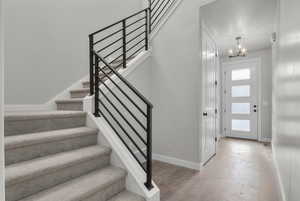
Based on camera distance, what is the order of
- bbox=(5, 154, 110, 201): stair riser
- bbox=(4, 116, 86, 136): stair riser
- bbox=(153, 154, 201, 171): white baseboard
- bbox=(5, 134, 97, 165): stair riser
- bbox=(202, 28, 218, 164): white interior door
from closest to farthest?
bbox=(5, 154, 110, 201): stair riser < bbox=(5, 134, 97, 165): stair riser < bbox=(4, 116, 86, 136): stair riser < bbox=(153, 154, 201, 171): white baseboard < bbox=(202, 28, 218, 164): white interior door

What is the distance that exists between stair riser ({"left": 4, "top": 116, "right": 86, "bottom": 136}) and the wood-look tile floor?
1.39 m

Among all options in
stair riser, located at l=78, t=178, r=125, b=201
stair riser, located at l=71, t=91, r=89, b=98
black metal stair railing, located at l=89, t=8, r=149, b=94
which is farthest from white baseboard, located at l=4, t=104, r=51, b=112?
stair riser, located at l=78, t=178, r=125, b=201

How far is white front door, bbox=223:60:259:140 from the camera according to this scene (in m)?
4.82

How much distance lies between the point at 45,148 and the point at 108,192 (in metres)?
0.72

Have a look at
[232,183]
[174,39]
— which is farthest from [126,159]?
[174,39]

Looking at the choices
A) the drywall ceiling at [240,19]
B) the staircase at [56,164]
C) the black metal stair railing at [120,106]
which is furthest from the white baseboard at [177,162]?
the drywall ceiling at [240,19]

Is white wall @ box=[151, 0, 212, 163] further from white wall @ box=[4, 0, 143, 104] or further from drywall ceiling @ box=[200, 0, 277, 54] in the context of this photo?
white wall @ box=[4, 0, 143, 104]

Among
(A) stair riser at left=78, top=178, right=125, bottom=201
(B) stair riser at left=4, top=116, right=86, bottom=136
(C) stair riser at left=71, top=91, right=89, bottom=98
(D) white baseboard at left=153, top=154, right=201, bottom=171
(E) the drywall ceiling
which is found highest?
(E) the drywall ceiling

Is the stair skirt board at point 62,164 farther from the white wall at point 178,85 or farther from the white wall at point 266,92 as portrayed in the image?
the white wall at point 266,92

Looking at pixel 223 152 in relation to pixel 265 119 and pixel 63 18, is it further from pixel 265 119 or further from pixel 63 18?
pixel 63 18

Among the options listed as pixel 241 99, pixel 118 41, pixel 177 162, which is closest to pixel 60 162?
pixel 177 162

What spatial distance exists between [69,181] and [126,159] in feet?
1.84

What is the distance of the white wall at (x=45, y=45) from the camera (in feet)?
7.41

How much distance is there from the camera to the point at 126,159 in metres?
1.71
